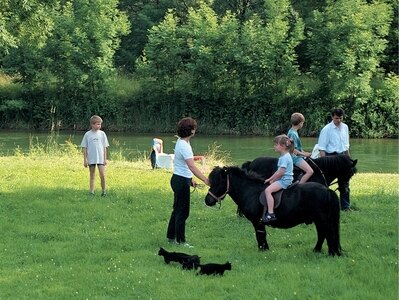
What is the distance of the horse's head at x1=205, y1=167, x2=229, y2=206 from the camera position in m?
8.82

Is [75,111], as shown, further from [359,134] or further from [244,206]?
[244,206]

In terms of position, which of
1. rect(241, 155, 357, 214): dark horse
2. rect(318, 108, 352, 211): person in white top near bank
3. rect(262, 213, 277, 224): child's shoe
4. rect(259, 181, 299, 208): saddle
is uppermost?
rect(318, 108, 352, 211): person in white top near bank

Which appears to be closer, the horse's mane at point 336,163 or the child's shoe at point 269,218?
the child's shoe at point 269,218

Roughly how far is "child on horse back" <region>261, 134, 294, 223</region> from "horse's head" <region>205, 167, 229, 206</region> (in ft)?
2.25

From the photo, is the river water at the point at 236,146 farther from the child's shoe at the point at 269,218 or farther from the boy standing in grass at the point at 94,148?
the child's shoe at the point at 269,218

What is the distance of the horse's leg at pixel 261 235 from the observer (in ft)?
28.7

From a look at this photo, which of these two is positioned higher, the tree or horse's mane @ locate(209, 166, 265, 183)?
the tree

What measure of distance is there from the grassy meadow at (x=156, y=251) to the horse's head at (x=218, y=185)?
2.77 feet

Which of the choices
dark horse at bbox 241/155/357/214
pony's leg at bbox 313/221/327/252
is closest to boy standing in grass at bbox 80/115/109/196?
dark horse at bbox 241/155/357/214

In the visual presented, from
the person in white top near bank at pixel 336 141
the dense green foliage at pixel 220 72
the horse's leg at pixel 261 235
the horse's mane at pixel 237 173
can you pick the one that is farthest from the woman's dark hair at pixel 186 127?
the dense green foliage at pixel 220 72

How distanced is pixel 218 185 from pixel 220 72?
4013cm

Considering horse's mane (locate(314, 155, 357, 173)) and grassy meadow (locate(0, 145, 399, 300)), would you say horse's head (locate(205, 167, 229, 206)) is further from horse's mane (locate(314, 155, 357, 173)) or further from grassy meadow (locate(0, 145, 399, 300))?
horse's mane (locate(314, 155, 357, 173))

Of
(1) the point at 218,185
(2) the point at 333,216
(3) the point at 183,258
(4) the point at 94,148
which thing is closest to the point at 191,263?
(3) the point at 183,258

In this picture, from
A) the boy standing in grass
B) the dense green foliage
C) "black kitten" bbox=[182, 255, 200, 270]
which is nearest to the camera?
"black kitten" bbox=[182, 255, 200, 270]
